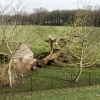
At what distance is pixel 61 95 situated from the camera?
14078mm

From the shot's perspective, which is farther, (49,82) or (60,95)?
(49,82)

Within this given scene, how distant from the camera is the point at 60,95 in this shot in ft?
46.1

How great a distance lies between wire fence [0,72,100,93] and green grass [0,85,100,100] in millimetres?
661

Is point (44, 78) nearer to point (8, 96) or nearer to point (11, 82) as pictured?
point (11, 82)

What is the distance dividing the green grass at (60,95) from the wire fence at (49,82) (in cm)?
66

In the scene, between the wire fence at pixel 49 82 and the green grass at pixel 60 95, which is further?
the wire fence at pixel 49 82

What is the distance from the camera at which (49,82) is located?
16688 millimetres

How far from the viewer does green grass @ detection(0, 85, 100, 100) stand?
1353 cm

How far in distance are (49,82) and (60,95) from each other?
273 centimetres

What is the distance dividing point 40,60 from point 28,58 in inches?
97.5

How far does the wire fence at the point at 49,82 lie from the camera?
15188 mm

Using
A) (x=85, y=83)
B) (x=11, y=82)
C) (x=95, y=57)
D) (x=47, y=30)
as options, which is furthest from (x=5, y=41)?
(x=47, y=30)

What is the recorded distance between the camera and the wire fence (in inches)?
598

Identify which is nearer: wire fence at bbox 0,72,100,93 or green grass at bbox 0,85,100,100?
green grass at bbox 0,85,100,100
